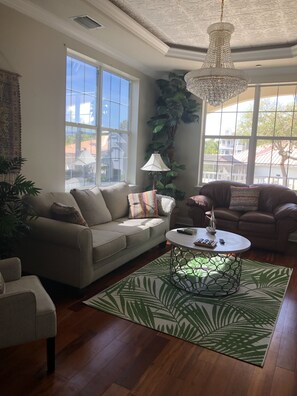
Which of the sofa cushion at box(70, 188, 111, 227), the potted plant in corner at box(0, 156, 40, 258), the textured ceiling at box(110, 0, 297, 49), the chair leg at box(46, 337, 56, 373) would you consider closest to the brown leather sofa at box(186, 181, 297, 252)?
the sofa cushion at box(70, 188, 111, 227)

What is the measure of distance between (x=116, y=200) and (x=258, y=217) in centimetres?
203

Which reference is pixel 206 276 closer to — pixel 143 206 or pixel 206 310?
pixel 206 310

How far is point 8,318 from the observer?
69.6 inches

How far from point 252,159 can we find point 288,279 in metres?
2.54

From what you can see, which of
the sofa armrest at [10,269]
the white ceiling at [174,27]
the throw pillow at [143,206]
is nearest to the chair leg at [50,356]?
the sofa armrest at [10,269]

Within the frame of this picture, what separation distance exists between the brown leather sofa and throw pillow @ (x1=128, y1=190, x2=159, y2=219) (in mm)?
795

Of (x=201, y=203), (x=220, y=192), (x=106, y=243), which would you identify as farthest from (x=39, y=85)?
(x=220, y=192)

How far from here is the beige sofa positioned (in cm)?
285

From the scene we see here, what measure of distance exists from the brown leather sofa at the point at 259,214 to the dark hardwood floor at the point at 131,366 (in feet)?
6.52

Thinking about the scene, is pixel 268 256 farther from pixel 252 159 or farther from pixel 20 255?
pixel 20 255

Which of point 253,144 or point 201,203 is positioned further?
point 253,144

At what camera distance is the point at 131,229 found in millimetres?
3656

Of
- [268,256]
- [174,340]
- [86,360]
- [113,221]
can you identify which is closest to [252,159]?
[268,256]

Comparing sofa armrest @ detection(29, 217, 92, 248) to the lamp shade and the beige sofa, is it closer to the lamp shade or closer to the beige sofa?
the beige sofa
